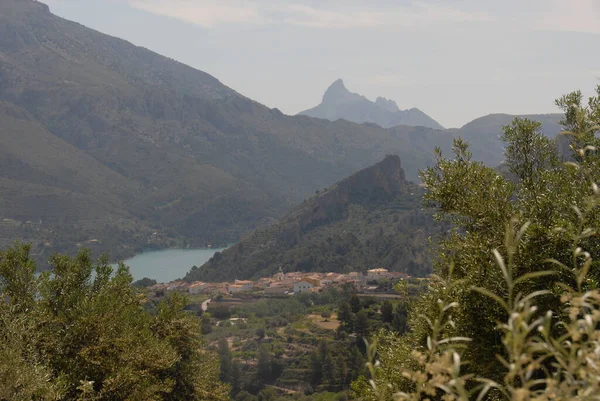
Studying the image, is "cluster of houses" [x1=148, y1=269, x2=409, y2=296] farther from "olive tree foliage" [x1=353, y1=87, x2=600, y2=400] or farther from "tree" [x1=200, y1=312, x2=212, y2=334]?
"olive tree foliage" [x1=353, y1=87, x2=600, y2=400]

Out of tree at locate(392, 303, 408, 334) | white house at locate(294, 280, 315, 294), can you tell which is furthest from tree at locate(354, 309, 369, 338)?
white house at locate(294, 280, 315, 294)

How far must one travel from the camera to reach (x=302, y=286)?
82250 mm

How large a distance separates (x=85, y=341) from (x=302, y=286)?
6923 centimetres

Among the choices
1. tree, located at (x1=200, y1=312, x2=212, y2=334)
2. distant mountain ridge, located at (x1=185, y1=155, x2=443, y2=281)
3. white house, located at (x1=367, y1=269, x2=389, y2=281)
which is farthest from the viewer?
distant mountain ridge, located at (x1=185, y1=155, x2=443, y2=281)

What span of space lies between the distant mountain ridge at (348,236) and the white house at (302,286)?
16.7m

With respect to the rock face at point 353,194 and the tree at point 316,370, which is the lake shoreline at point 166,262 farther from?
the tree at point 316,370

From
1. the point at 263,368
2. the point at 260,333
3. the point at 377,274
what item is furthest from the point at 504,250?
the point at 377,274

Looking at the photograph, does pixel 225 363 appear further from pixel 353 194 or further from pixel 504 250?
pixel 353 194

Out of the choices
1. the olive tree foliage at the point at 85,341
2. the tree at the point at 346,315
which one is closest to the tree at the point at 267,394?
the tree at the point at 346,315

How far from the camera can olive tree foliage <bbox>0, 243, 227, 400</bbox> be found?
11695 mm

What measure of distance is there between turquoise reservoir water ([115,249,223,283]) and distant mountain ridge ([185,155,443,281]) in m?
16.8

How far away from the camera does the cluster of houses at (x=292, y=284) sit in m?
81.4

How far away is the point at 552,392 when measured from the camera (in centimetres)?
316

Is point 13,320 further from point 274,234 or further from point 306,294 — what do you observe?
point 274,234
